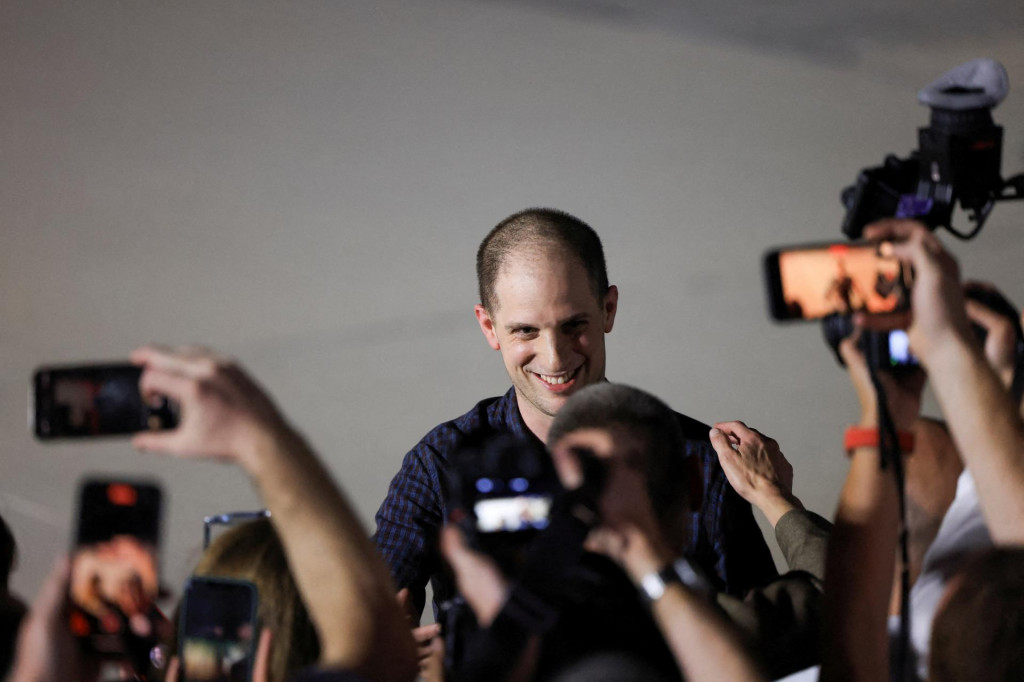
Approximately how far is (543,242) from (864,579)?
3.31 ft

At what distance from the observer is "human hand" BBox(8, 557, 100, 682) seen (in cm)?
87

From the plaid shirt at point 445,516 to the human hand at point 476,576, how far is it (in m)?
0.79

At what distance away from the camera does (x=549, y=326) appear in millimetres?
1788

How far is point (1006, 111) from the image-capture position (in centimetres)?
307

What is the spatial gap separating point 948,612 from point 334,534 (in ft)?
1.68

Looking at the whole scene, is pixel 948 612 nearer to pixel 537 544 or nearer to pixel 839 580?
pixel 839 580

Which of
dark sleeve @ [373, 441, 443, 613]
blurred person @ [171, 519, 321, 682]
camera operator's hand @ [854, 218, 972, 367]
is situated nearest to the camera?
camera operator's hand @ [854, 218, 972, 367]

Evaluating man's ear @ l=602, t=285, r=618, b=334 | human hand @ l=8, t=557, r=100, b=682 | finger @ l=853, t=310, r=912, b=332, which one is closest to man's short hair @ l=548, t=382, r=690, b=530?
finger @ l=853, t=310, r=912, b=332

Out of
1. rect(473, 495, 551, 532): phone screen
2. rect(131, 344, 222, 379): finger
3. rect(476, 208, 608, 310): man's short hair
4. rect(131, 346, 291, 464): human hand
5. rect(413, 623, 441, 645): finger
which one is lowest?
rect(413, 623, 441, 645): finger

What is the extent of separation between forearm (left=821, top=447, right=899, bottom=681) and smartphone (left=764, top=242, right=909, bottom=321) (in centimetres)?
15

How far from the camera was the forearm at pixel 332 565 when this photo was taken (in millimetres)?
771

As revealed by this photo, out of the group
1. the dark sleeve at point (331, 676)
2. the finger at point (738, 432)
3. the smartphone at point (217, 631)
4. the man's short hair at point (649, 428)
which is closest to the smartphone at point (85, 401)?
the smartphone at point (217, 631)

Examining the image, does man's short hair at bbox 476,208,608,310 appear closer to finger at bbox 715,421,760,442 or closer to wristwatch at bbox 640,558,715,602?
finger at bbox 715,421,760,442

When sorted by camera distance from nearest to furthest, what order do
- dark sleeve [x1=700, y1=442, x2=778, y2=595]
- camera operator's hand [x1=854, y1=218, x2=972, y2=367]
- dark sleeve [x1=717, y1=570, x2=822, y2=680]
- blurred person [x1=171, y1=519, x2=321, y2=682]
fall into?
camera operator's hand [x1=854, y1=218, x2=972, y2=367] → blurred person [x1=171, y1=519, x2=321, y2=682] → dark sleeve [x1=717, y1=570, x2=822, y2=680] → dark sleeve [x1=700, y1=442, x2=778, y2=595]
